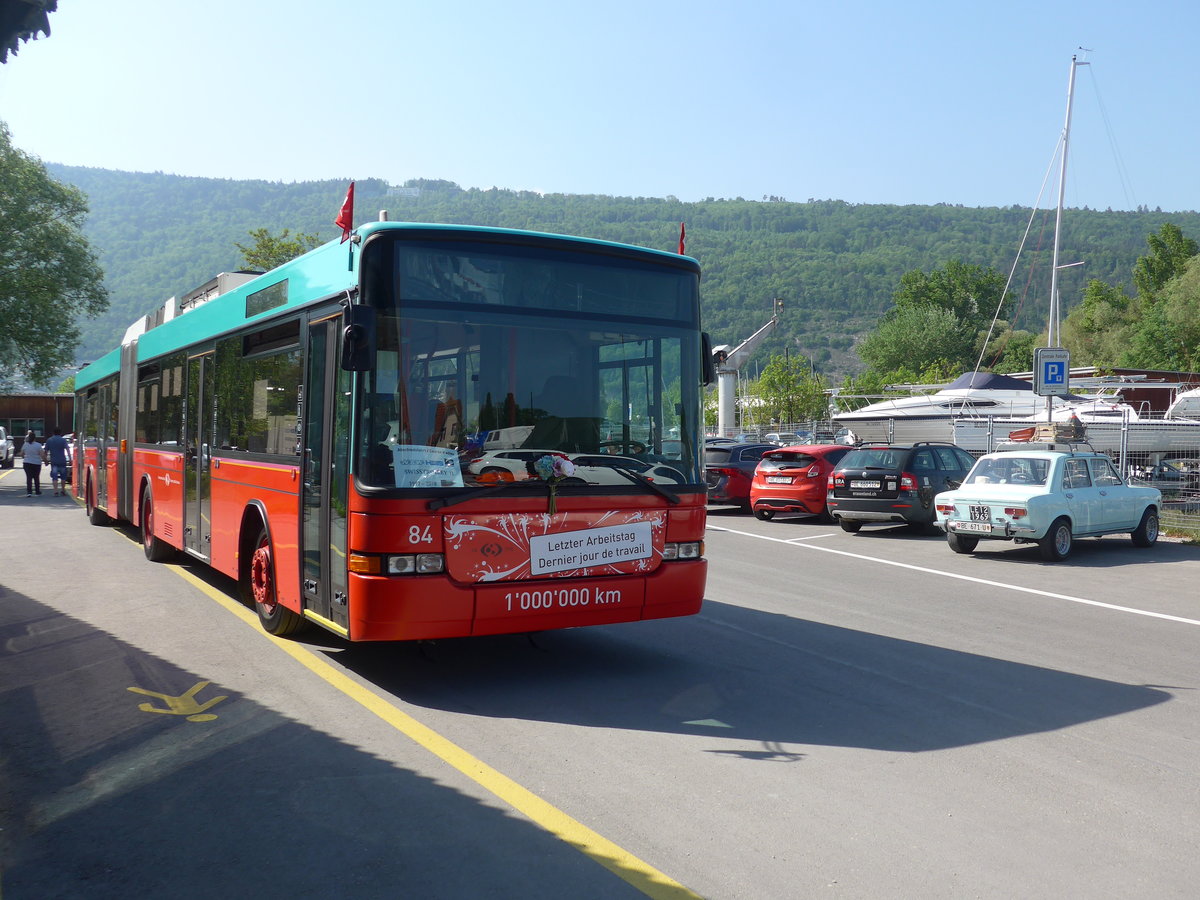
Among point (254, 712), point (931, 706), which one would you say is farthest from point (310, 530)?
point (931, 706)

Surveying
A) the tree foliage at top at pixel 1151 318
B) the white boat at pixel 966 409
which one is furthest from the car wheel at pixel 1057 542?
the tree foliage at top at pixel 1151 318

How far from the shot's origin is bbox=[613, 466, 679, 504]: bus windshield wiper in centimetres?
727

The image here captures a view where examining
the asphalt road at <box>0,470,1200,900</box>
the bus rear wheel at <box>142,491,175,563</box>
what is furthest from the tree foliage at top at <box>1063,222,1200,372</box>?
the asphalt road at <box>0,470,1200,900</box>

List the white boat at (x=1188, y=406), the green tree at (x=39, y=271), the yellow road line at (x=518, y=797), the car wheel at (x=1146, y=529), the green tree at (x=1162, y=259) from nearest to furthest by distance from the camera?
the yellow road line at (x=518, y=797) < the car wheel at (x=1146, y=529) < the white boat at (x=1188, y=406) < the green tree at (x=39, y=271) < the green tree at (x=1162, y=259)

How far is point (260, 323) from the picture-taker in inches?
357

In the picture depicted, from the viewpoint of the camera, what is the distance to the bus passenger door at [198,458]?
10.7 meters

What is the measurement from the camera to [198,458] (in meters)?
11.1

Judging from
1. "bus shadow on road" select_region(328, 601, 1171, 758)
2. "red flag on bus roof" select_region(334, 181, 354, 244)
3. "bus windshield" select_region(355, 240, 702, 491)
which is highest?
"red flag on bus roof" select_region(334, 181, 354, 244)

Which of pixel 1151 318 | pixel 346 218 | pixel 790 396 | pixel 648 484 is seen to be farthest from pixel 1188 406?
pixel 1151 318

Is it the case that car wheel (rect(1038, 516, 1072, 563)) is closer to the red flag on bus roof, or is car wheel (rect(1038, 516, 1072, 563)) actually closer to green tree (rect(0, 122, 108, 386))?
the red flag on bus roof

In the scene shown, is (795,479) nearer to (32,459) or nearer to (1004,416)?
(1004,416)

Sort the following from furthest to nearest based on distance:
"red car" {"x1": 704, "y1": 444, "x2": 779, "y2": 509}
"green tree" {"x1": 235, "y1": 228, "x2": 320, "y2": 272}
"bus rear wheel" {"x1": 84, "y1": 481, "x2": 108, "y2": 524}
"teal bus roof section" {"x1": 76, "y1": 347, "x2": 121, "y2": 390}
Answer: "green tree" {"x1": 235, "y1": 228, "x2": 320, "y2": 272} → "red car" {"x1": 704, "y1": 444, "x2": 779, "y2": 509} → "bus rear wheel" {"x1": 84, "y1": 481, "x2": 108, "y2": 524} → "teal bus roof section" {"x1": 76, "y1": 347, "x2": 121, "y2": 390}

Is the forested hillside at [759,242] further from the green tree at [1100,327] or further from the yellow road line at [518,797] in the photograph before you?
the yellow road line at [518,797]

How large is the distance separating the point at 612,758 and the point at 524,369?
2.60m
